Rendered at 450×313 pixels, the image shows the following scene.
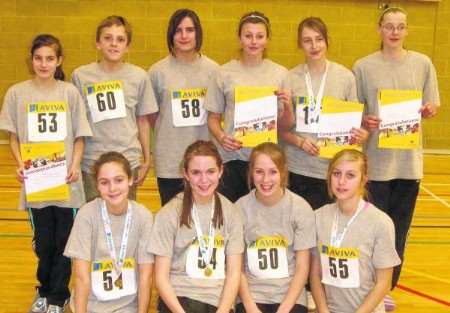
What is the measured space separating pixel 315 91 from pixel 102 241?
1.36 metres

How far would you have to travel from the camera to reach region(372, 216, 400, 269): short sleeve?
304cm

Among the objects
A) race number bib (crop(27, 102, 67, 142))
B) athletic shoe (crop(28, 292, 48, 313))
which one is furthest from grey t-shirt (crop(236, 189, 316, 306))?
athletic shoe (crop(28, 292, 48, 313))

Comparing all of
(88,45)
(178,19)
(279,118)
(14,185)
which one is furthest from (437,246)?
(88,45)

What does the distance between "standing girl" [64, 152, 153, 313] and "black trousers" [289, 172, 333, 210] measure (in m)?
0.95

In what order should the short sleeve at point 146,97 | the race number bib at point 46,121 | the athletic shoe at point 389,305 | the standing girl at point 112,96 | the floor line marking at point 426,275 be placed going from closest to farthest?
the race number bib at point 46,121 → the standing girl at point 112,96 → the short sleeve at point 146,97 → the athletic shoe at point 389,305 → the floor line marking at point 426,275

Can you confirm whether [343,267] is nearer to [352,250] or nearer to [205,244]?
[352,250]

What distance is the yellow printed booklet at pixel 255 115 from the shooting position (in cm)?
354

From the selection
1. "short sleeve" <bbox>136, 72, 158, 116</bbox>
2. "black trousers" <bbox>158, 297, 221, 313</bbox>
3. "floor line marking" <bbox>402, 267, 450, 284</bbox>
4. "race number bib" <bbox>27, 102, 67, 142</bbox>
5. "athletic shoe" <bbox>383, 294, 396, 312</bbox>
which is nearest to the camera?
"black trousers" <bbox>158, 297, 221, 313</bbox>

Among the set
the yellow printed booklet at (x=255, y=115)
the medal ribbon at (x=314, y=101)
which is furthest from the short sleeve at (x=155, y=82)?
the medal ribbon at (x=314, y=101)

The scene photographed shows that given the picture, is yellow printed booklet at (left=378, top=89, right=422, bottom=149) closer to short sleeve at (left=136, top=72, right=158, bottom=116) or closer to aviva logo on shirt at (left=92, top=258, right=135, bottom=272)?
short sleeve at (left=136, top=72, right=158, bottom=116)

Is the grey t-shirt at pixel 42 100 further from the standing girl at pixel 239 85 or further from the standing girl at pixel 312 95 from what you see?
the standing girl at pixel 312 95

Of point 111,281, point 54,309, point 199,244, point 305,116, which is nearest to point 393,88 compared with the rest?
point 305,116

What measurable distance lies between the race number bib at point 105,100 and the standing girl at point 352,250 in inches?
48.3

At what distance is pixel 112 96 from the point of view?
143 inches
